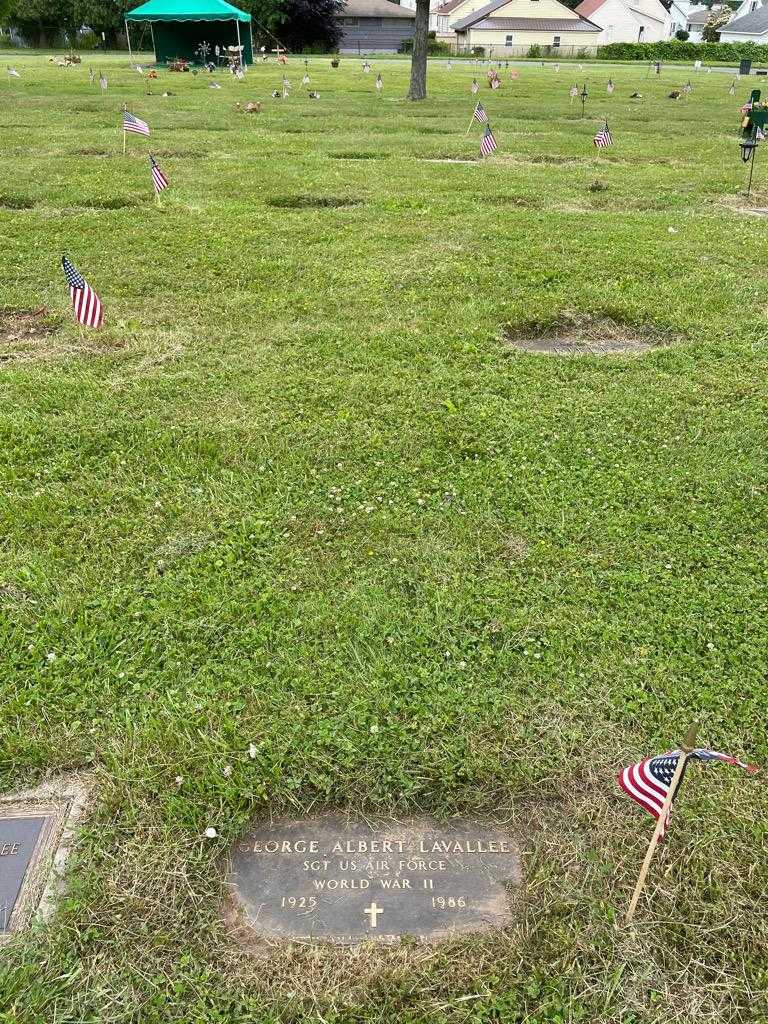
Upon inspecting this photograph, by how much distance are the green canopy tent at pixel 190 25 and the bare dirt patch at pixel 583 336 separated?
118 feet

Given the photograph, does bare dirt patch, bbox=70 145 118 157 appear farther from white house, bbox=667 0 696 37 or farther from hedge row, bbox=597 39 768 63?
white house, bbox=667 0 696 37

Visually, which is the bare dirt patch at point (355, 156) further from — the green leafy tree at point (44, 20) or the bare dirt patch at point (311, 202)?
the green leafy tree at point (44, 20)

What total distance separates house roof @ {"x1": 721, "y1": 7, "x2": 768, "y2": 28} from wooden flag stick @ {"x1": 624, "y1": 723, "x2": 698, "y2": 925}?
8792 cm

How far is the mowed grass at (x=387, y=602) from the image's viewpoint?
2.27 m

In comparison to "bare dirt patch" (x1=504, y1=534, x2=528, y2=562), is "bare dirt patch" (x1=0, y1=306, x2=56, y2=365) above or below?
above

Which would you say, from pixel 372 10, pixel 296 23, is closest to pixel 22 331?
pixel 296 23

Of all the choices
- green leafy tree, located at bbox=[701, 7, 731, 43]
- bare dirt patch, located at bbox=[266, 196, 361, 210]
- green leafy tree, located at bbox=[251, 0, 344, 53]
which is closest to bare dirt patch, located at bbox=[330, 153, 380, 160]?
bare dirt patch, located at bbox=[266, 196, 361, 210]

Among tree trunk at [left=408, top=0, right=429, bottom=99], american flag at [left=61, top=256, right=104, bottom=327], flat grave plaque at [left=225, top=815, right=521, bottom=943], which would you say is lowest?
flat grave plaque at [left=225, top=815, right=521, bottom=943]

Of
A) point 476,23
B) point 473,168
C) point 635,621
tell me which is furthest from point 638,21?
point 635,621

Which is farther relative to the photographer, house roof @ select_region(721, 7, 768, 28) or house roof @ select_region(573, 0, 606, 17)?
house roof @ select_region(573, 0, 606, 17)

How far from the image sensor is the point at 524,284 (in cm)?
745

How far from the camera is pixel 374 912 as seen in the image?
7.85 ft

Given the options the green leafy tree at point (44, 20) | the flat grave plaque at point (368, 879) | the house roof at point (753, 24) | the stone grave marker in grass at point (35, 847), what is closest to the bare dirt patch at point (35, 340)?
the stone grave marker in grass at point (35, 847)

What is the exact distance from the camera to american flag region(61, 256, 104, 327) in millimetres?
5703
